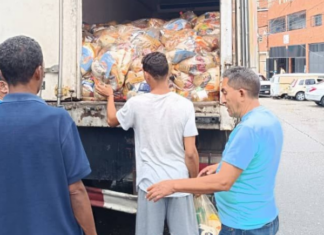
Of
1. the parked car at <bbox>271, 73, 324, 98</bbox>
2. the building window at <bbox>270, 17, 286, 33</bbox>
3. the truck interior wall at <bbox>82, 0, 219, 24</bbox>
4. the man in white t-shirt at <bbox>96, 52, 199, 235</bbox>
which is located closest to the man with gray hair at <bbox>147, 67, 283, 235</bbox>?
the man in white t-shirt at <bbox>96, 52, 199, 235</bbox>

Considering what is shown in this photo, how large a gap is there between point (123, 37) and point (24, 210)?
251cm

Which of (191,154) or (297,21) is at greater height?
(297,21)

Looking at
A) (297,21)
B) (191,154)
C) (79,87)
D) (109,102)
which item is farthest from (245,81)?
Answer: (297,21)

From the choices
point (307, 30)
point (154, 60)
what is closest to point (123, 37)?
point (154, 60)

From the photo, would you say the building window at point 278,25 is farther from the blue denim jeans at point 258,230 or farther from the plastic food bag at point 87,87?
the blue denim jeans at point 258,230

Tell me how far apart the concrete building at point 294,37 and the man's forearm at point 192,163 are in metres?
36.9

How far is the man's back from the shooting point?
2965 millimetres

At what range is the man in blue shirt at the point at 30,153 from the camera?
1815mm

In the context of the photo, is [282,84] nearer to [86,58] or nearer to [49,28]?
[86,58]

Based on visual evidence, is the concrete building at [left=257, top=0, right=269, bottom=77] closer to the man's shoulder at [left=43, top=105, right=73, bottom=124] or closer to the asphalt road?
the asphalt road

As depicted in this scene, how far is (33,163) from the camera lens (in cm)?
183

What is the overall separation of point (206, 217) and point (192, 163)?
58 centimetres

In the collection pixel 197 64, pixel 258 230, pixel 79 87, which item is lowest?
pixel 258 230

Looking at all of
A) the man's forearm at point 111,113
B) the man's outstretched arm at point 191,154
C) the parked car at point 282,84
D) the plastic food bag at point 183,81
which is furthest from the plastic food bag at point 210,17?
the parked car at point 282,84
